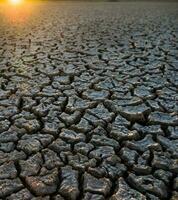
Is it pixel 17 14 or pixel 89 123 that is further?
pixel 17 14

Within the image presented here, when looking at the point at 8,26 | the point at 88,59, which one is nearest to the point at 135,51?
the point at 88,59

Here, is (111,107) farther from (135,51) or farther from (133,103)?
(135,51)

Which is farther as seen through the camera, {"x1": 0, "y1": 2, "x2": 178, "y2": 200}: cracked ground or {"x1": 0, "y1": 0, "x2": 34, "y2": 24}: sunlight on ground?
{"x1": 0, "y1": 0, "x2": 34, "y2": 24}: sunlight on ground

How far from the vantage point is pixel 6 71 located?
3535 mm

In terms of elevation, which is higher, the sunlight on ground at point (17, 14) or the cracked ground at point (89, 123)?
the cracked ground at point (89, 123)

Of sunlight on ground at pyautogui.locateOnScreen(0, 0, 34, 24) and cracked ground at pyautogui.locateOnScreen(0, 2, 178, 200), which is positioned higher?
cracked ground at pyautogui.locateOnScreen(0, 2, 178, 200)

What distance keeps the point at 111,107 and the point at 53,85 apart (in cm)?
71

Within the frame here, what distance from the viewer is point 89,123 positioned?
7.63 feet

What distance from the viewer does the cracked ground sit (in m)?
1.69

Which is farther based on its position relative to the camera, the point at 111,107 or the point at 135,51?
the point at 135,51

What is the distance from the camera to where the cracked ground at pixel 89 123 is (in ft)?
5.55

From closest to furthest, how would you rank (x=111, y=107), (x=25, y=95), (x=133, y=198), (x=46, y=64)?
1. (x=133, y=198)
2. (x=111, y=107)
3. (x=25, y=95)
4. (x=46, y=64)

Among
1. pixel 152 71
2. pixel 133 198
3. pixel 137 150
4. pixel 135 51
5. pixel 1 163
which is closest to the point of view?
pixel 133 198

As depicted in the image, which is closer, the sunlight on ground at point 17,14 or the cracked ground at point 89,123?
the cracked ground at point 89,123
